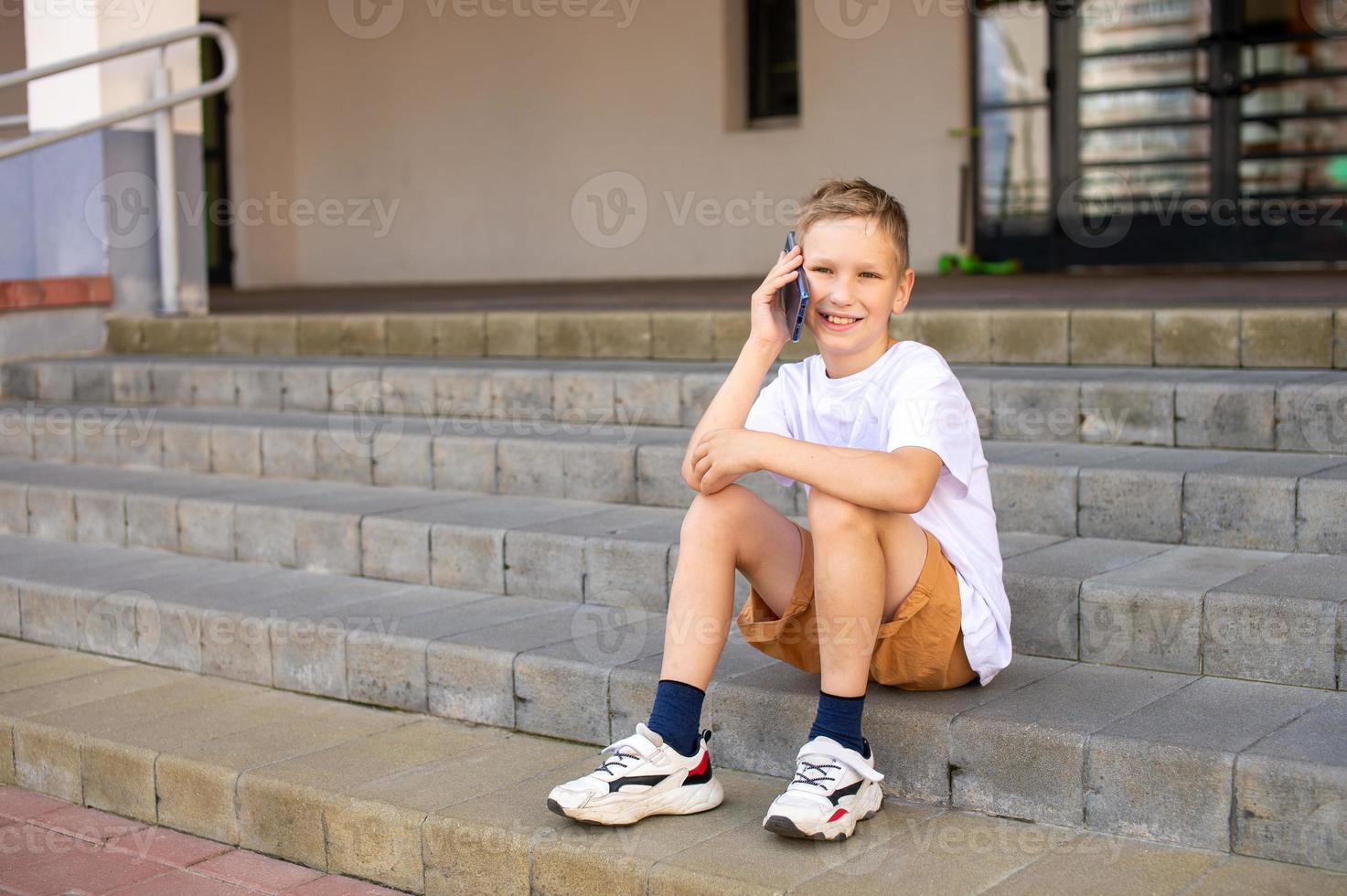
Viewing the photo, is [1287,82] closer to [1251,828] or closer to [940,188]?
[940,188]

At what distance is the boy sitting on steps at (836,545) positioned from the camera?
2309 mm

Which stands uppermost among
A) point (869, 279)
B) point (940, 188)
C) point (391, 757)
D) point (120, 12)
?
point (120, 12)

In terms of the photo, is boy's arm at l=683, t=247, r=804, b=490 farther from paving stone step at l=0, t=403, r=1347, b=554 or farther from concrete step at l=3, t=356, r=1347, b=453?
concrete step at l=3, t=356, r=1347, b=453

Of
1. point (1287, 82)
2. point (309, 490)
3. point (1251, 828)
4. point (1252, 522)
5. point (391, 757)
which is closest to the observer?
point (1251, 828)

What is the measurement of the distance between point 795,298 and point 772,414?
0.78 ft

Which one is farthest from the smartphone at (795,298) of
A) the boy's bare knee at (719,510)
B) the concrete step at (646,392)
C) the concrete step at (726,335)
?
the concrete step at (726,335)

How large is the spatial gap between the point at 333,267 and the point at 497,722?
9.20 metres

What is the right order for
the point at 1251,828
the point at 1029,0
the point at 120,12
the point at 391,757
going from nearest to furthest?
the point at 1251,828 < the point at 391,757 < the point at 120,12 < the point at 1029,0

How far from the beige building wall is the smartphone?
6381 mm

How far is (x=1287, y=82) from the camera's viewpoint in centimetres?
760

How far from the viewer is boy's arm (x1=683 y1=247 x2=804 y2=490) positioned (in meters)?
2.51

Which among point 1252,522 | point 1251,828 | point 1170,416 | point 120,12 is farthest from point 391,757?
point 120,12

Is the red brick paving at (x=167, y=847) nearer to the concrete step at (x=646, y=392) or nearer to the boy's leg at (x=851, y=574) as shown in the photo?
the boy's leg at (x=851, y=574)

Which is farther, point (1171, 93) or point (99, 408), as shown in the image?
point (1171, 93)
